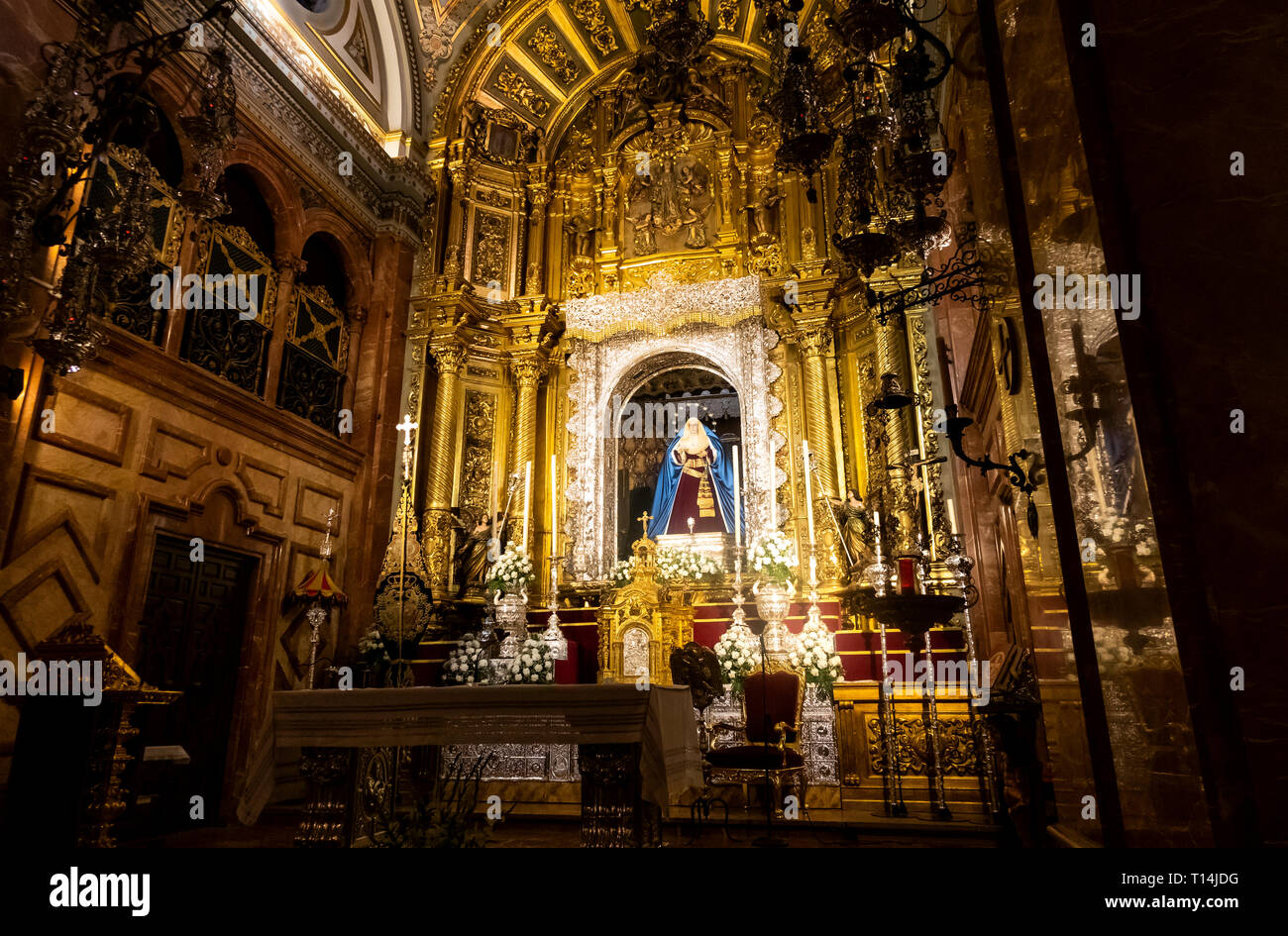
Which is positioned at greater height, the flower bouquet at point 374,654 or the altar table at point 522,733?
the flower bouquet at point 374,654

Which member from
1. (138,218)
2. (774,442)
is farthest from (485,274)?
(138,218)

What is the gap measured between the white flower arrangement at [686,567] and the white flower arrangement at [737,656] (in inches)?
53.3

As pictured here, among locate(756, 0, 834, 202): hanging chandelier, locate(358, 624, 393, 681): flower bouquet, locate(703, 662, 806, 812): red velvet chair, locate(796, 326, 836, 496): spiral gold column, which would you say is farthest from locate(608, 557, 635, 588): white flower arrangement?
locate(756, 0, 834, 202): hanging chandelier

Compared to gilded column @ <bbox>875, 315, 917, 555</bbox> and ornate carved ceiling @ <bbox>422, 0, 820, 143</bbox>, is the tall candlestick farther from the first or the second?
ornate carved ceiling @ <bbox>422, 0, 820, 143</bbox>

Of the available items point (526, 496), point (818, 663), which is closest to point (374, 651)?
point (526, 496)

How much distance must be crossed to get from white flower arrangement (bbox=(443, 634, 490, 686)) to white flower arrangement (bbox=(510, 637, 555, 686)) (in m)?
0.33

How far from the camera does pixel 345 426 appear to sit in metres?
9.06

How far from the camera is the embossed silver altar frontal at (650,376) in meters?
9.16

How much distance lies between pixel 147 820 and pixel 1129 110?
25.1 ft

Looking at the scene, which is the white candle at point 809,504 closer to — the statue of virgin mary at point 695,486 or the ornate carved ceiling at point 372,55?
the statue of virgin mary at point 695,486

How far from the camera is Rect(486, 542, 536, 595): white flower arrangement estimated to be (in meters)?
8.51

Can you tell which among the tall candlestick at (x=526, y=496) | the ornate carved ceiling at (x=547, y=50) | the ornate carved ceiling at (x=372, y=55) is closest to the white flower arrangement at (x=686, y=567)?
the tall candlestick at (x=526, y=496)
